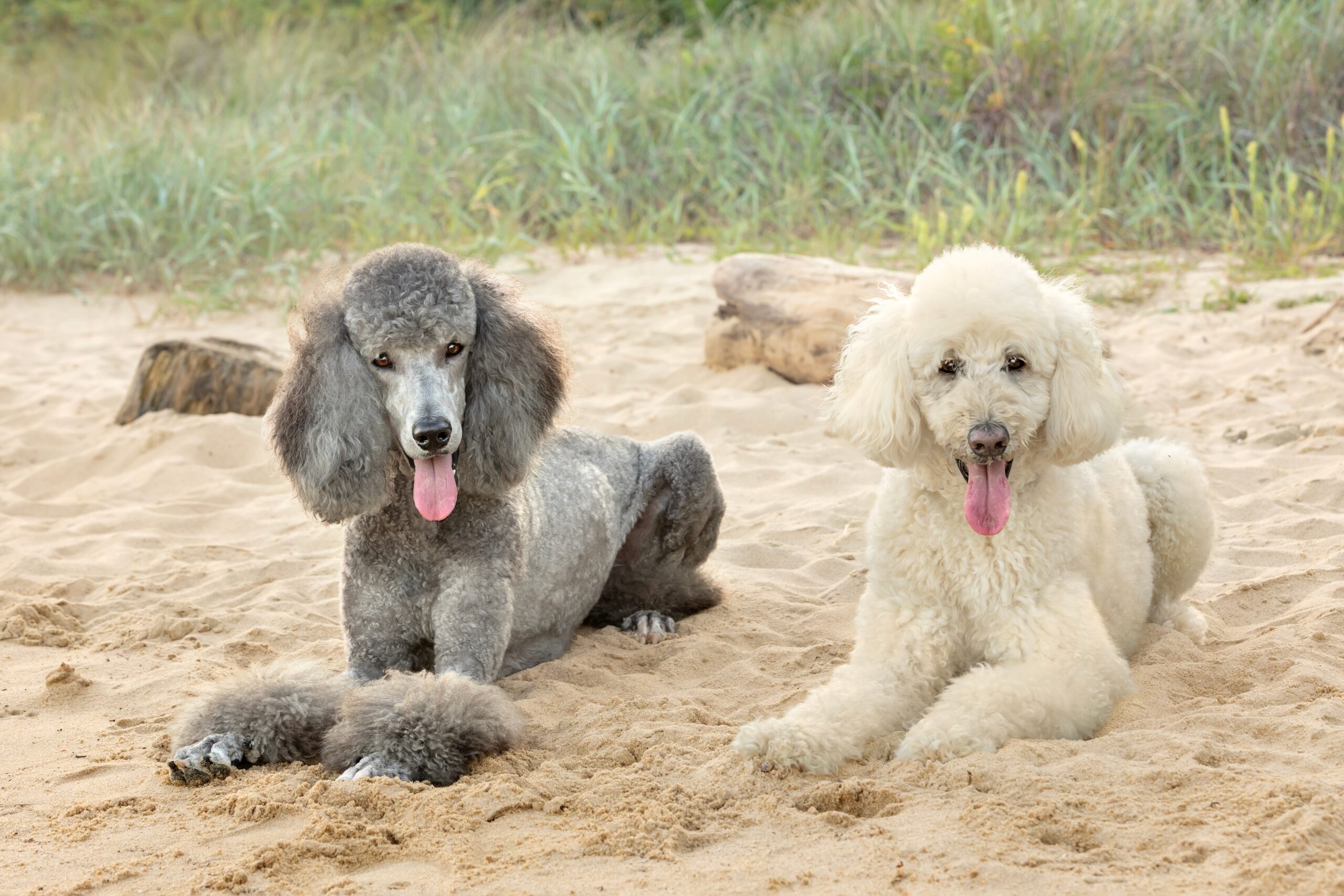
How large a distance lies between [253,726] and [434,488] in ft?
2.53

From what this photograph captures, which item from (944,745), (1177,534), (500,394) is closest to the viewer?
(944,745)

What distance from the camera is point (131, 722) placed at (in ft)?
12.0

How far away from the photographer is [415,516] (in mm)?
3729

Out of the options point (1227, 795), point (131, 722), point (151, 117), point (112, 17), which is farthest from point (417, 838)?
point (112, 17)

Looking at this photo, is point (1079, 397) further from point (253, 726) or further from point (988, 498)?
point (253, 726)

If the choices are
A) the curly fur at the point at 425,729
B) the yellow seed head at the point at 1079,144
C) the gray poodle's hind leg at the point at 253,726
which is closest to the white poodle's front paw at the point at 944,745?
the curly fur at the point at 425,729

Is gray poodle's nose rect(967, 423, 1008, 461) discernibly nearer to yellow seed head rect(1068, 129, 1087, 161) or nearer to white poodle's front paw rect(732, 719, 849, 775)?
white poodle's front paw rect(732, 719, 849, 775)

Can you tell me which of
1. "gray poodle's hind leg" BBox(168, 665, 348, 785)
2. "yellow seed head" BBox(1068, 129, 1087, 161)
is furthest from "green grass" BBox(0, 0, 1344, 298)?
"gray poodle's hind leg" BBox(168, 665, 348, 785)

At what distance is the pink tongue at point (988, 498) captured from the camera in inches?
131

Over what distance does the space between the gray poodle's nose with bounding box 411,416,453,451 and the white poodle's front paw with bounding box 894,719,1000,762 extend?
142 centimetres

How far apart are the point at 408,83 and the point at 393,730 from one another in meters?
9.91

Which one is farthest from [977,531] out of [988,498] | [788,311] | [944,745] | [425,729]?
[788,311]

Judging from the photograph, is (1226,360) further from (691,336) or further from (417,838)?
(417,838)

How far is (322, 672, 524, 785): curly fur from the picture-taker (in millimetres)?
3148
